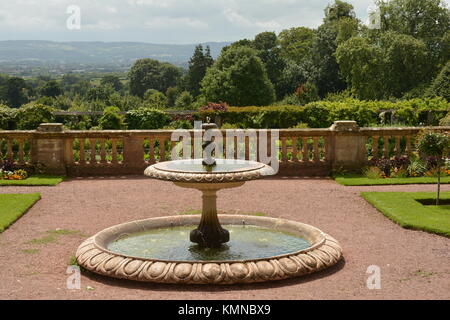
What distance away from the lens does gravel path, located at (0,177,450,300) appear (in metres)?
7.21

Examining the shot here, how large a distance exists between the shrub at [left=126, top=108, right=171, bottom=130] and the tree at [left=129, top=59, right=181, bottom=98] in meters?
74.1

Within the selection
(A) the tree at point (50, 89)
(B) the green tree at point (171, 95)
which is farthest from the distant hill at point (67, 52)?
(B) the green tree at point (171, 95)

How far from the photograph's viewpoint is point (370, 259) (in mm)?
8609

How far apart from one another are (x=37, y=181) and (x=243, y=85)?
145ft

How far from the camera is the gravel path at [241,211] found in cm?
721

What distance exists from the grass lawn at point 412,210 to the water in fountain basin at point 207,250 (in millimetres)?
2148

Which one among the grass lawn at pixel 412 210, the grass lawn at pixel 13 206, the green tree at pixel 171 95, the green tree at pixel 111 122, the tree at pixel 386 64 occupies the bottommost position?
the green tree at pixel 171 95

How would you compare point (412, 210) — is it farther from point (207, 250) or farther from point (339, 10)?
point (339, 10)

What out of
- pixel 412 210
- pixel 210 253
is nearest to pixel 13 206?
pixel 210 253

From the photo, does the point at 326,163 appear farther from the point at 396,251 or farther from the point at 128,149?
the point at 396,251

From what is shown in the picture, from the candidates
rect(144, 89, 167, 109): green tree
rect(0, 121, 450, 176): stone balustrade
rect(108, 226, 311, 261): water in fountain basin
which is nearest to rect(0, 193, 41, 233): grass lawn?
rect(108, 226, 311, 261): water in fountain basin

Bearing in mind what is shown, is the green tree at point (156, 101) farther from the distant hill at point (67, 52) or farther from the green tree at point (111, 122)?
the distant hill at point (67, 52)

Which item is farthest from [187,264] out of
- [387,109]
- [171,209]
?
[387,109]

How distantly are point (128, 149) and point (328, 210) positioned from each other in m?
5.92
